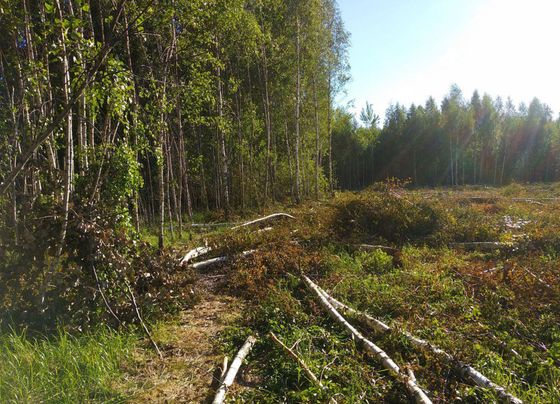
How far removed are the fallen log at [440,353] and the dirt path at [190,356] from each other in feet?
4.80

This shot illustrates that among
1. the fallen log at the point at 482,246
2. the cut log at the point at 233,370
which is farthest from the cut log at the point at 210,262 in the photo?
the fallen log at the point at 482,246

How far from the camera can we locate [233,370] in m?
3.51

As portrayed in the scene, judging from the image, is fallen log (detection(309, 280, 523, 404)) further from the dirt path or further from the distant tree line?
the distant tree line

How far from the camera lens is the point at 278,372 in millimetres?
3592

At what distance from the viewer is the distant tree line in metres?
34.8

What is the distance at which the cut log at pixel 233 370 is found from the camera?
3.08m

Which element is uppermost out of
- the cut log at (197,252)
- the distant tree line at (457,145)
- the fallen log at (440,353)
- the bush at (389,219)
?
the distant tree line at (457,145)

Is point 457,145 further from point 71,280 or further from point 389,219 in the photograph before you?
point 71,280

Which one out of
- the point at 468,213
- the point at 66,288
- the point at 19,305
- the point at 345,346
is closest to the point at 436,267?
the point at 345,346

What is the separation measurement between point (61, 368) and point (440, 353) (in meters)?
3.41

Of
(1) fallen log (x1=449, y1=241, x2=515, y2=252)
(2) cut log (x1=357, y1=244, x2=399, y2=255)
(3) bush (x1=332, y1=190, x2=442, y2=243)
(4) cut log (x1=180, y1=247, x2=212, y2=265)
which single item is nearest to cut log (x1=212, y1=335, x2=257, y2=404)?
(4) cut log (x1=180, y1=247, x2=212, y2=265)

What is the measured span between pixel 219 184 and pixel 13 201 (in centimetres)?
1386

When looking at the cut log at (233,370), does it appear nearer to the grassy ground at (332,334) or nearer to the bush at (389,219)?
the grassy ground at (332,334)

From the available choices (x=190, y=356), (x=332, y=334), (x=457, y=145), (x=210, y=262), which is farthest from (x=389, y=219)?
(x=457, y=145)
